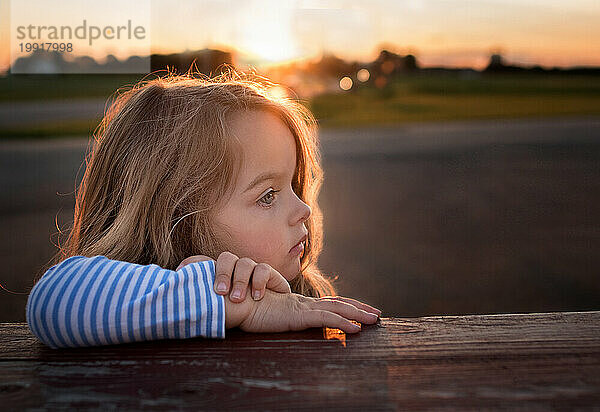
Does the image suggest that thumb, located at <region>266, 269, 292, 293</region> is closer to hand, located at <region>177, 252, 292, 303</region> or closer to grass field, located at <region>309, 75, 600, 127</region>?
hand, located at <region>177, 252, 292, 303</region>

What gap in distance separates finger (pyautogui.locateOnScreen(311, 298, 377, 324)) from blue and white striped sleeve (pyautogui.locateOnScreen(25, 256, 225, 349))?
201 mm

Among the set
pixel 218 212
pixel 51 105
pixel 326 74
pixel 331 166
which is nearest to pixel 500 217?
pixel 331 166

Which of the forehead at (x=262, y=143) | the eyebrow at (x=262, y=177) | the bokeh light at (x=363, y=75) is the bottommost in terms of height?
the eyebrow at (x=262, y=177)

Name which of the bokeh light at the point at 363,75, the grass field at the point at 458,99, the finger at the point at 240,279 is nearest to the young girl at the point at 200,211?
the finger at the point at 240,279

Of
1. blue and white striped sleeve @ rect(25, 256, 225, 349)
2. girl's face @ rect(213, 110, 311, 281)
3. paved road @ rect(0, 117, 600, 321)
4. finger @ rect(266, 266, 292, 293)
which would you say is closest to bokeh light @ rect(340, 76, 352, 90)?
paved road @ rect(0, 117, 600, 321)

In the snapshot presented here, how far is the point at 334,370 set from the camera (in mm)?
1061

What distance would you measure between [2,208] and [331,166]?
579cm

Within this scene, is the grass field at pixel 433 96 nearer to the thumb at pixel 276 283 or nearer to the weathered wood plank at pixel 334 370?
the thumb at pixel 276 283

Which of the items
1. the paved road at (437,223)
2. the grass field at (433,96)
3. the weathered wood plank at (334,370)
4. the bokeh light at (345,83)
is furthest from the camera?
the grass field at (433,96)

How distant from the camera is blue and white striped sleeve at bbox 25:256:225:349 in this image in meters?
1.20

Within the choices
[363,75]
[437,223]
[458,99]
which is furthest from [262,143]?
[458,99]

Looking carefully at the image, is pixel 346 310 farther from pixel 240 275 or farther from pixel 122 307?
pixel 122 307

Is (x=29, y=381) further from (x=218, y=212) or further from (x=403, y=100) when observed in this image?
(x=403, y=100)

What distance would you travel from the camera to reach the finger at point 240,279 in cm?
125
